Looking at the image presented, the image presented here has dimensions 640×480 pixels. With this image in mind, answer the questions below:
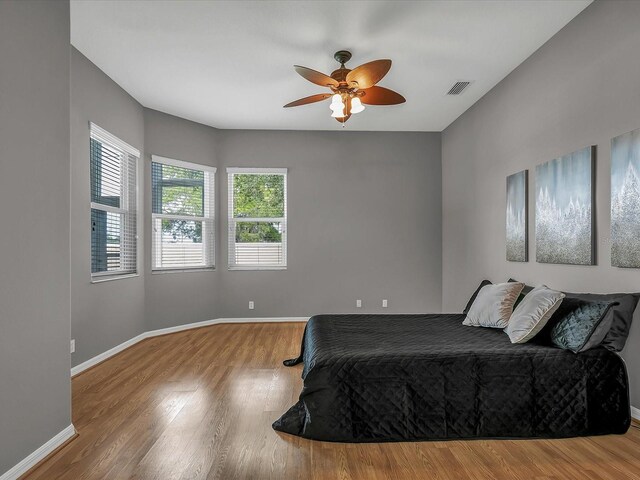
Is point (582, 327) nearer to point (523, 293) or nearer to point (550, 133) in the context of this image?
point (523, 293)

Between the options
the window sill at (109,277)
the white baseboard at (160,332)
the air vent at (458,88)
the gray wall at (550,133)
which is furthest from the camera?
the air vent at (458,88)

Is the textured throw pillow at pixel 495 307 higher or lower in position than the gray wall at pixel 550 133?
lower

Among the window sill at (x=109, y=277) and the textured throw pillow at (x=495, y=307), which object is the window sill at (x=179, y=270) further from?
the textured throw pillow at (x=495, y=307)

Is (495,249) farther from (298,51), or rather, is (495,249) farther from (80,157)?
(80,157)

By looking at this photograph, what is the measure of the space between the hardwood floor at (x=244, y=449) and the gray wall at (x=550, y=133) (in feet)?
2.80

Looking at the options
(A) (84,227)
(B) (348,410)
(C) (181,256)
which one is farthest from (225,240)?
(B) (348,410)

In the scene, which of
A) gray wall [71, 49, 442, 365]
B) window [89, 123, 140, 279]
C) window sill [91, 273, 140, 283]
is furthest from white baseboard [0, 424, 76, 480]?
gray wall [71, 49, 442, 365]

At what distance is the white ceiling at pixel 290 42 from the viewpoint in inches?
112

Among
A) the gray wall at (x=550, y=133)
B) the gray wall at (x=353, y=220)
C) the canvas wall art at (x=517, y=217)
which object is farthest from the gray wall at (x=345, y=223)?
the canvas wall art at (x=517, y=217)

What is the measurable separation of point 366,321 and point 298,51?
2.52 metres

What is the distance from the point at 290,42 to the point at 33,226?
2425mm

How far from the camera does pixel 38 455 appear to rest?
6.70ft

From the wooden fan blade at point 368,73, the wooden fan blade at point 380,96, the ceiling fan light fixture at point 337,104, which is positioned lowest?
the ceiling fan light fixture at point 337,104

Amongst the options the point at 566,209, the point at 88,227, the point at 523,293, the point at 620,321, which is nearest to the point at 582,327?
the point at 620,321
